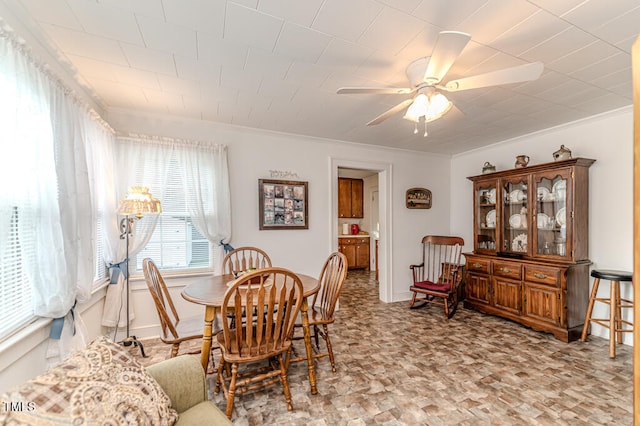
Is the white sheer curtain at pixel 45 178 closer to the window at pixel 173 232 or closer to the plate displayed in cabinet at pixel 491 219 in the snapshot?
the window at pixel 173 232

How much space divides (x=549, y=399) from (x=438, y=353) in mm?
850

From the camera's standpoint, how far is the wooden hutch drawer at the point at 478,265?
3.66 m

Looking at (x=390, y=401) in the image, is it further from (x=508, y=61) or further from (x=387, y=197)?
(x=387, y=197)

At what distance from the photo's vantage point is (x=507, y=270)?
3.40 metres

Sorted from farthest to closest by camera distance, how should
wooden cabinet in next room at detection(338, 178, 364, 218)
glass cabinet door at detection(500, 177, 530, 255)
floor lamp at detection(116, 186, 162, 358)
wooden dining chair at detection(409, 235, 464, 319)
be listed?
wooden cabinet in next room at detection(338, 178, 364, 218), wooden dining chair at detection(409, 235, 464, 319), glass cabinet door at detection(500, 177, 530, 255), floor lamp at detection(116, 186, 162, 358)

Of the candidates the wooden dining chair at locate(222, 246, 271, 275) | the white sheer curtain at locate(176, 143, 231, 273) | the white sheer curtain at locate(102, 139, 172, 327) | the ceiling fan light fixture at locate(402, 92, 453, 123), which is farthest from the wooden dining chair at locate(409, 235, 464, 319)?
the white sheer curtain at locate(102, 139, 172, 327)

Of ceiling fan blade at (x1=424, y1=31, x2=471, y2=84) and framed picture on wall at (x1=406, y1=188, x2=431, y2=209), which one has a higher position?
ceiling fan blade at (x1=424, y1=31, x2=471, y2=84)

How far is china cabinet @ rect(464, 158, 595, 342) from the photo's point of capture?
294cm

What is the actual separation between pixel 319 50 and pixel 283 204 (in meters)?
2.12

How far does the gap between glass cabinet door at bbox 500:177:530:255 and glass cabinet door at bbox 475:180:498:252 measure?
0.12 meters

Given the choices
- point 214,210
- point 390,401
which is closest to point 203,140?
point 214,210

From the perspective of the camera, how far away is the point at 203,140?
3.23m

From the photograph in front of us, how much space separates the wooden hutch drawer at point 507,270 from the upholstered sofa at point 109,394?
11.8ft

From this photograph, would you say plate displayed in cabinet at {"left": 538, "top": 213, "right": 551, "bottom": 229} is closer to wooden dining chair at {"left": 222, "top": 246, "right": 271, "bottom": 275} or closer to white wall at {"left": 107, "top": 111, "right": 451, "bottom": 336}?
white wall at {"left": 107, "top": 111, "right": 451, "bottom": 336}
